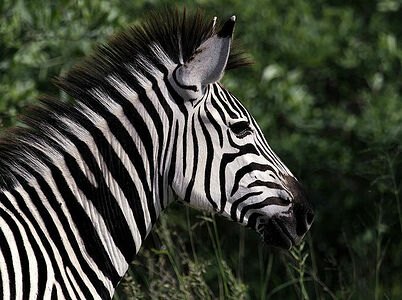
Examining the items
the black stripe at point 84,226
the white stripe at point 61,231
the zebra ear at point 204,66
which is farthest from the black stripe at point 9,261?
the zebra ear at point 204,66

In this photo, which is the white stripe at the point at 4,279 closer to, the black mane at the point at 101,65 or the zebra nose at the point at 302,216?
the black mane at the point at 101,65

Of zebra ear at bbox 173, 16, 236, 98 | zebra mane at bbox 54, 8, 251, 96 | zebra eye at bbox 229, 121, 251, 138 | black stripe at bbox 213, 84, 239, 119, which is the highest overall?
zebra mane at bbox 54, 8, 251, 96

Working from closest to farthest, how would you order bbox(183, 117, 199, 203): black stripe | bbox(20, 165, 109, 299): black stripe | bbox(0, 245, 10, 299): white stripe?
bbox(0, 245, 10, 299): white stripe, bbox(20, 165, 109, 299): black stripe, bbox(183, 117, 199, 203): black stripe

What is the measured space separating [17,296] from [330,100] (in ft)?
21.3

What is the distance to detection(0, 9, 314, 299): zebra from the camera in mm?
3639

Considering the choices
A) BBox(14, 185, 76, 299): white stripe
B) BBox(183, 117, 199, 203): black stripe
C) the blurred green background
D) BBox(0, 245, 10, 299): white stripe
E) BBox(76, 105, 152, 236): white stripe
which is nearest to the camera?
BBox(0, 245, 10, 299): white stripe

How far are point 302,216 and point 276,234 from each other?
0.16 meters

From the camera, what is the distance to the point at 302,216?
4.00 m

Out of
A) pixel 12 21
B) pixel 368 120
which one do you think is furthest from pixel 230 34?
pixel 368 120

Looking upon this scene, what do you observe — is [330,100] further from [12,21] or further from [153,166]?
[153,166]

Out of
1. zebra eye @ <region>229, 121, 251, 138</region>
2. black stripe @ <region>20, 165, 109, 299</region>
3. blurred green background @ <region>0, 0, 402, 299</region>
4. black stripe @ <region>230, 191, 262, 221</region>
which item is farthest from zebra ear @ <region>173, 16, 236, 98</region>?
blurred green background @ <region>0, 0, 402, 299</region>

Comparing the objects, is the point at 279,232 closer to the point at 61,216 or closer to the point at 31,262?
the point at 61,216

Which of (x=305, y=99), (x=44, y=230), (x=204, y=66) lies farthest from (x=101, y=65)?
(x=305, y=99)

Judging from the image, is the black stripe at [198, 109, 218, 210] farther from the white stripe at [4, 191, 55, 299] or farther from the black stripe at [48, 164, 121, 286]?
the white stripe at [4, 191, 55, 299]
